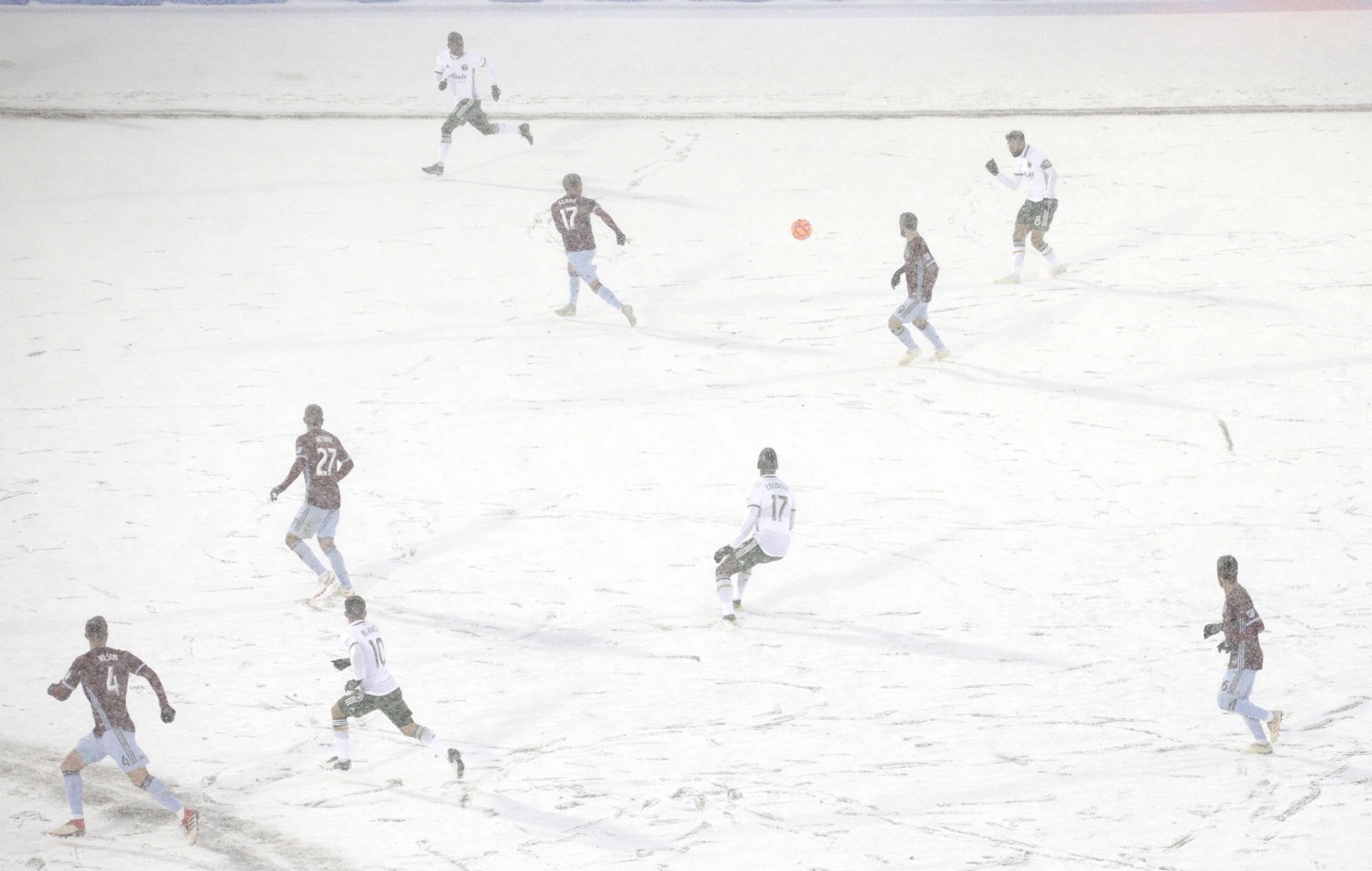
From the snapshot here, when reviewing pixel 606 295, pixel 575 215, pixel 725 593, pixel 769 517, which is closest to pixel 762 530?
pixel 769 517

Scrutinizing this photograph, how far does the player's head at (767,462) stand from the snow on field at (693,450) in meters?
1.43

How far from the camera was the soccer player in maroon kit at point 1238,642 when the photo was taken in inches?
409

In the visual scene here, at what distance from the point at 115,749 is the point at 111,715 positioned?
24cm

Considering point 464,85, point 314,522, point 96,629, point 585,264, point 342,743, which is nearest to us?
point 96,629

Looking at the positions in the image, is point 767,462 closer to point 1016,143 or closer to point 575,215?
point 575,215

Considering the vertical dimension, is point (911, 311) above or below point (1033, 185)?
below

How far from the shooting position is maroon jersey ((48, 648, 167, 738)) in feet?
32.2

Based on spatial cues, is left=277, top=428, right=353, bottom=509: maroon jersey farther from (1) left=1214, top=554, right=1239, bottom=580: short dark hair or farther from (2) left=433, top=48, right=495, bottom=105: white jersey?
(2) left=433, top=48, right=495, bottom=105: white jersey

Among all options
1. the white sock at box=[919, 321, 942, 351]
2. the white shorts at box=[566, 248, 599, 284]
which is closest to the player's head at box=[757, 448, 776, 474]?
the white sock at box=[919, 321, 942, 351]

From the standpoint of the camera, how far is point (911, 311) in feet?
55.1

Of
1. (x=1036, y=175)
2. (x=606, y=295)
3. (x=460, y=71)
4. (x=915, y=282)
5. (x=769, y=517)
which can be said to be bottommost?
(x=769, y=517)

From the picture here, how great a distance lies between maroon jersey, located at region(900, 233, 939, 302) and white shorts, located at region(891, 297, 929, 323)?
0.22 meters

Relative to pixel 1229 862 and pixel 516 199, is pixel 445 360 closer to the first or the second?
pixel 516 199

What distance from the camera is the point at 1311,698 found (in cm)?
1152
